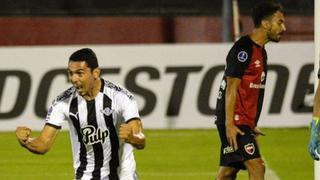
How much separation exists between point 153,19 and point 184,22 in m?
0.65

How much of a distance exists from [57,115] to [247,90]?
184 cm

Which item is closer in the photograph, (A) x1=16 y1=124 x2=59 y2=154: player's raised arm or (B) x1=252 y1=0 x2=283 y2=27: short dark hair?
(A) x1=16 y1=124 x2=59 y2=154: player's raised arm

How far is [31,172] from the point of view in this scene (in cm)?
1134

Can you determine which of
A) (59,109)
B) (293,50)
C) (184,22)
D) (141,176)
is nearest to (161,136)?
(293,50)

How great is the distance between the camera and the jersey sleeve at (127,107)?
21.9 feet

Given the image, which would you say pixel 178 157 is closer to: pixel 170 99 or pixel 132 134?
pixel 170 99

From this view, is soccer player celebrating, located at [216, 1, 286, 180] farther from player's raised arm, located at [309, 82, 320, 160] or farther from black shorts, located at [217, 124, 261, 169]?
player's raised arm, located at [309, 82, 320, 160]

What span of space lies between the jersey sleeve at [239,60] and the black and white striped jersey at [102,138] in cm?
134

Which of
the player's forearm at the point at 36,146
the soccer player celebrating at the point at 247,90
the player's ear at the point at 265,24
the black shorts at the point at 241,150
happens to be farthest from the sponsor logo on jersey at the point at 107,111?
the player's ear at the point at 265,24

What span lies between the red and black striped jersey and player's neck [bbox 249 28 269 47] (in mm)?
30

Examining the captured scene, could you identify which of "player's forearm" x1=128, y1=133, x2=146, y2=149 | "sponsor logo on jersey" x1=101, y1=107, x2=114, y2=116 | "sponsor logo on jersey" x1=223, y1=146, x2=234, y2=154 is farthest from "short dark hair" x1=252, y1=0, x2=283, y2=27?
"player's forearm" x1=128, y1=133, x2=146, y2=149

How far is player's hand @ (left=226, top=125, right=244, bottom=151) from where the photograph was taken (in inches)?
314

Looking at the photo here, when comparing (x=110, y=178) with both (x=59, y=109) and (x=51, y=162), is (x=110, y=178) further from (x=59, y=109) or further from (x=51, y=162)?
(x=51, y=162)

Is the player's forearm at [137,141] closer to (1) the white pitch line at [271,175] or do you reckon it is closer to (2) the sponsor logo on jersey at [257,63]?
(2) the sponsor logo on jersey at [257,63]
